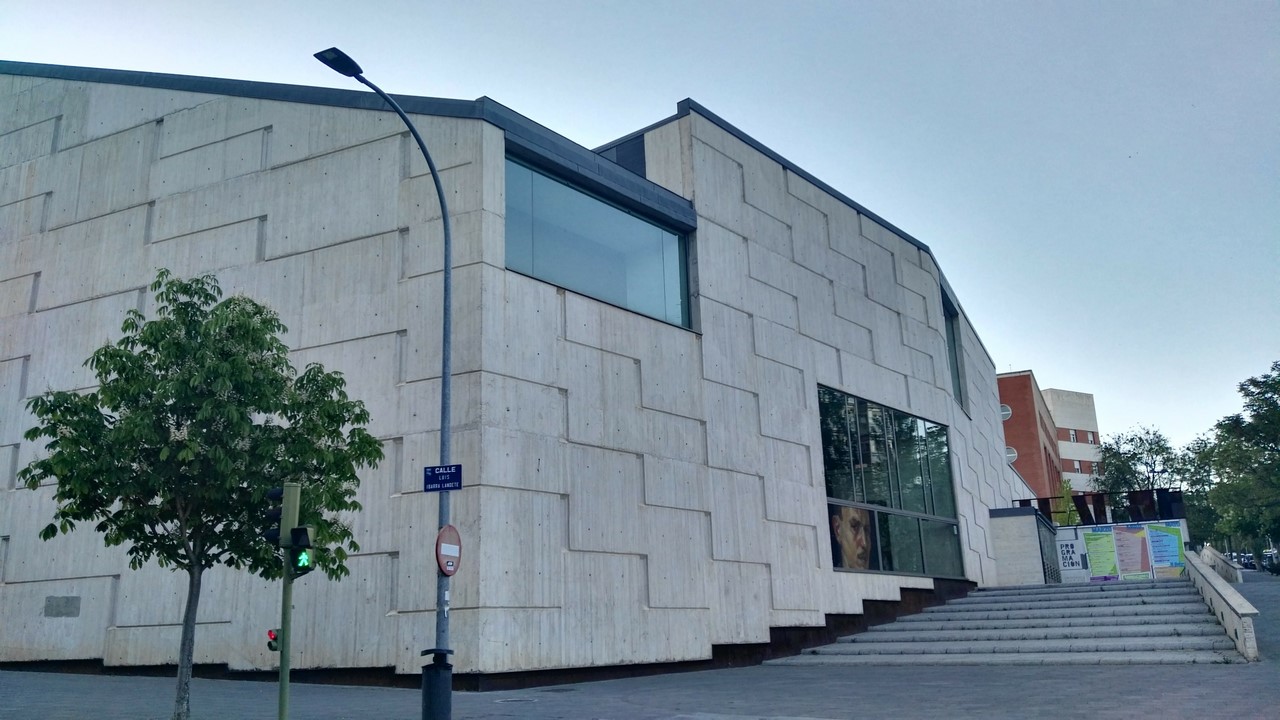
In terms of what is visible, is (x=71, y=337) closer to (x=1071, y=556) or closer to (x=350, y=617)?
(x=350, y=617)

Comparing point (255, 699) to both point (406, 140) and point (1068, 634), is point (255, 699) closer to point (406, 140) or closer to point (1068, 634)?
point (406, 140)

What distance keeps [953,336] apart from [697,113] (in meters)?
17.7

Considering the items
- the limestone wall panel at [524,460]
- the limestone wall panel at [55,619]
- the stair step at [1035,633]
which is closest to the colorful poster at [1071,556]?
the stair step at [1035,633]

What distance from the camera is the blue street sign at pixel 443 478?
13180 mm

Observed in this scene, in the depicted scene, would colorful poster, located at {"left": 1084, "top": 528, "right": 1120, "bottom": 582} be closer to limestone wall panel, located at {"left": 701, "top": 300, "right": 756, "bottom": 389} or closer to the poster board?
the poster board

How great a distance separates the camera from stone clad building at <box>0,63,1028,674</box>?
16781mm

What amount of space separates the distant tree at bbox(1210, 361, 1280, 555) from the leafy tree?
2433 inches

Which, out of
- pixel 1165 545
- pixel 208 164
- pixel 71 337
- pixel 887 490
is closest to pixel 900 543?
pixel 887 490

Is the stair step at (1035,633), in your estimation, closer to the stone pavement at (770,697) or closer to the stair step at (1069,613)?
the stair step at (1069,613)

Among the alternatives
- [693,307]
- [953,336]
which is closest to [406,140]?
[693,307]

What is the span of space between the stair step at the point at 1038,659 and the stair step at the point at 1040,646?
0.77 feet

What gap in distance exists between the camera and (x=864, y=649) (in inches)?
871

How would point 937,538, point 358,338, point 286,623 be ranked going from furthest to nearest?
point 937,538
point 358,338
point 286,623

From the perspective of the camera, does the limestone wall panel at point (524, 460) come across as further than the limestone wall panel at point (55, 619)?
No
